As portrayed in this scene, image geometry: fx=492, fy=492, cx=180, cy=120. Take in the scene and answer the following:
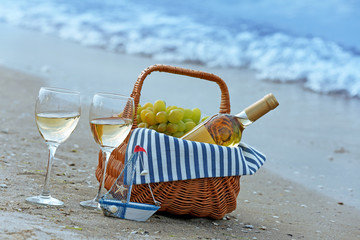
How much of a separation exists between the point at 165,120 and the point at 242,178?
1240 millimetres

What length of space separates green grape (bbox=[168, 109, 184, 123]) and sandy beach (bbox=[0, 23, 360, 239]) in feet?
1.42

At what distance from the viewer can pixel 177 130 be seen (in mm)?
2230

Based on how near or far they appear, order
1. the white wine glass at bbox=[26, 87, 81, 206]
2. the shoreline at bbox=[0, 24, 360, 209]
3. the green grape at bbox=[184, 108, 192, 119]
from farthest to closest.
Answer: the shoreline at bbox=[0, 24, 360, 209] → the green grape at bbox=[184, 108, 192, 119] → the white wine glass at bbox=[26, 87, 81, 206]

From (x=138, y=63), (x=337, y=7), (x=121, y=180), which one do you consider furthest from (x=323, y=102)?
(x=337, y=7)

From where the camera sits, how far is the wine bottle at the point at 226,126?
2055 millimetres

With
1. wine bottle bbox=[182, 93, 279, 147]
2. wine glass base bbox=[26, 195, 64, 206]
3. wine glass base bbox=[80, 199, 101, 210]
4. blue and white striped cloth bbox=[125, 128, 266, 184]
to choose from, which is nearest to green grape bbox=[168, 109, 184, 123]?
wine bottle bbox=[182, 93, 279, 147]

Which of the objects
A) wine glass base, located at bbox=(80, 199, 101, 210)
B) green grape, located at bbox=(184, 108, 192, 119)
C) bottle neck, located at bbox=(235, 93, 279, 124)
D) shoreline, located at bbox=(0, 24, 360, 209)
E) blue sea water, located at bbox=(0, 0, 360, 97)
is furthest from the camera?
blue sea water, located at bbox=(0, 0, 360, 97)

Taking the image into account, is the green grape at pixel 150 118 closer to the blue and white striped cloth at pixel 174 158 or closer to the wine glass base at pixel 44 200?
the blue and white striped cloth at pixel 174 158

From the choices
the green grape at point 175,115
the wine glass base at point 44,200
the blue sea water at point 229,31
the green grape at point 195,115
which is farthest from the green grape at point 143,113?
the blue sea water at point 229,31

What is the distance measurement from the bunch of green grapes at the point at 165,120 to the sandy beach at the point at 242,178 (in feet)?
1.31

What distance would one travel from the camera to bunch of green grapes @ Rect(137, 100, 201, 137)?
7.22ft

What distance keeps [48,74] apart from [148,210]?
5.43m

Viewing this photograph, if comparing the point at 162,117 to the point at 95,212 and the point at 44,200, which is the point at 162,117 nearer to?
the point at 95,212

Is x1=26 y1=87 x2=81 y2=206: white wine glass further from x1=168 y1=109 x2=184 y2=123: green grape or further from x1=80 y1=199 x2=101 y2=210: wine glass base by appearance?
x1=168 y1=109 x2=184 y2=123: green grape
